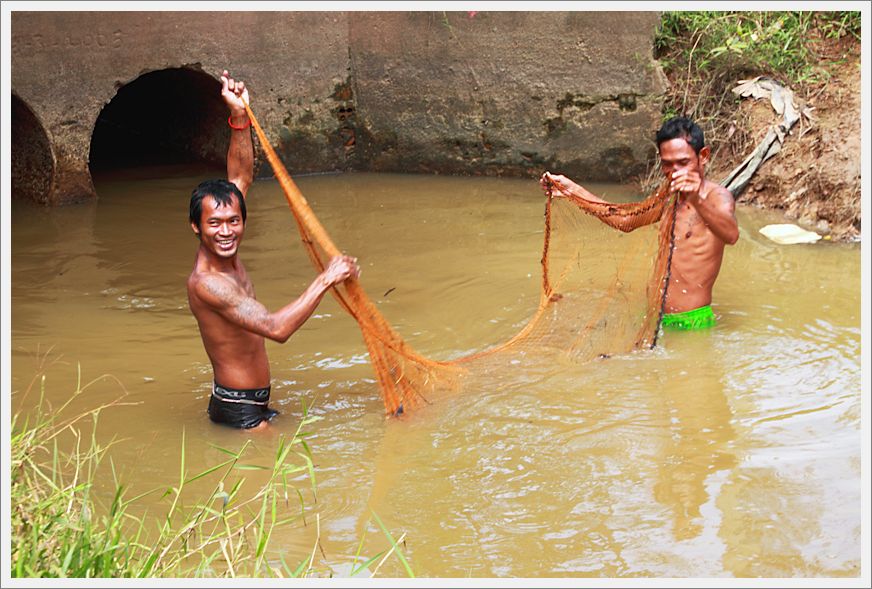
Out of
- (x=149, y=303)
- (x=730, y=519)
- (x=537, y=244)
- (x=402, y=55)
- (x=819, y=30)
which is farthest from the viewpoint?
(x=402, y=55)

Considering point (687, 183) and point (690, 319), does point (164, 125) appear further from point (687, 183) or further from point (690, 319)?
point (687, 183)

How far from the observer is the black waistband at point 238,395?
465 cm

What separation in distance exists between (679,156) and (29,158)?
562 cm

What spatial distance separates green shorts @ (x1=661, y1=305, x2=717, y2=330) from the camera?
5797 millimetres

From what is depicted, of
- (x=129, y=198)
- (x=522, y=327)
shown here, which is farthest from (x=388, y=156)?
(x=522, y=327)

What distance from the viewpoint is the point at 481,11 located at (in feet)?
29.7

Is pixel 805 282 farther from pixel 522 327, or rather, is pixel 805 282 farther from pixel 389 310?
pixel 389 310

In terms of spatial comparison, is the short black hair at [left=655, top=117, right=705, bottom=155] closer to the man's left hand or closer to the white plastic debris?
the man's left hand

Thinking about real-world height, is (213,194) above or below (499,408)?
above

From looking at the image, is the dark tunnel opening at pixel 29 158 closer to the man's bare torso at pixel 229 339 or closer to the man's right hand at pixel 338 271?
the man's bare torso at pixel 229 339

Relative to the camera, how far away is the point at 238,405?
4.66 meters

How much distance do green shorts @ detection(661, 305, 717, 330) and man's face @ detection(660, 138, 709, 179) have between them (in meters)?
0.77

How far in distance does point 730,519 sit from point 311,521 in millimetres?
1534

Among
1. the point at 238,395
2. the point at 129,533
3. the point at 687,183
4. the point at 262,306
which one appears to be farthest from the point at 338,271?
the point at 687,183
